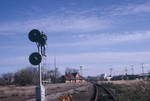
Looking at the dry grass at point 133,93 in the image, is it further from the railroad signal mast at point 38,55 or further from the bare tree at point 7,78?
the bare tree at point 7,78

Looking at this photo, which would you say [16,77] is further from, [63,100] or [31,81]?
[63,100]

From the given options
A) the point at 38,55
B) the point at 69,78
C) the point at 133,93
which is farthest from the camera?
the point at 69,78

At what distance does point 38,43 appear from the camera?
10867 millimetres

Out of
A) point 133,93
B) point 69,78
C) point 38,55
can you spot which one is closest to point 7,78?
point 69,78

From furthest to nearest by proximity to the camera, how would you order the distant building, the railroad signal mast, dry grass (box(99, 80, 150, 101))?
the distant building
dry grass (box(99, 80, 150, 101))
the railroad signal mast

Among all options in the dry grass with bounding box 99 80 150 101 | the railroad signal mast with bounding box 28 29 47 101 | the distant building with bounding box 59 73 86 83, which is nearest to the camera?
the railroad signal mast with bounding box 28 29 47 101

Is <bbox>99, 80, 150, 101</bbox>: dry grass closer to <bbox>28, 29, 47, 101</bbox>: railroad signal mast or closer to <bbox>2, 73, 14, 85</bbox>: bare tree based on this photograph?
<bbox>28, 29, 47, 101</bbox>: railroad signal mast

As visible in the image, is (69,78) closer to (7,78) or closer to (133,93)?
(7,78)

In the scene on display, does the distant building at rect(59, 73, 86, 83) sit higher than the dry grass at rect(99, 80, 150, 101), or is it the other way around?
the distant building at rect(59, 73, 86, 83)

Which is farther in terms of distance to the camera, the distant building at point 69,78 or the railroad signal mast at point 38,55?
the distant building at point 69,78

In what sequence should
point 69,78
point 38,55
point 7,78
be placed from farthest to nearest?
1. point 69,78
2. point 7,78
3. point 38,55

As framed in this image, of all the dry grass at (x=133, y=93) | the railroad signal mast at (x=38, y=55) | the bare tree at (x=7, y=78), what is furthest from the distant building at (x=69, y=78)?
the railroad signal mast at (x=38, y=55)

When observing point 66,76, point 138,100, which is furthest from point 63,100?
point 66,76

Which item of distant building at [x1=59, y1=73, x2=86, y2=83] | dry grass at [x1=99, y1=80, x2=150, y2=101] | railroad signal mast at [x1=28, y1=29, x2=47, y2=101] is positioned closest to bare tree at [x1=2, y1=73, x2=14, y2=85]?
distant building at [x1=59, y1=73, x2=86, y2=83]
